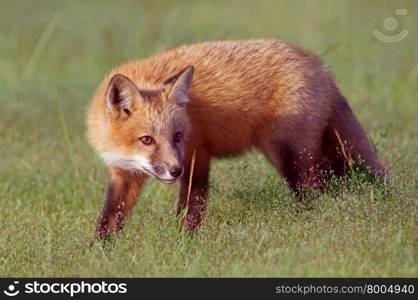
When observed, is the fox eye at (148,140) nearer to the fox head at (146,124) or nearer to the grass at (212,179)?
the fox head at (146,124)

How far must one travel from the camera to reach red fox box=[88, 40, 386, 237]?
6.05 metres

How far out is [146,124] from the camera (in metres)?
5.98

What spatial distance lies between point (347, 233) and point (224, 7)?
10.7 m

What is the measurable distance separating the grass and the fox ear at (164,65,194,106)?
2.72 ft

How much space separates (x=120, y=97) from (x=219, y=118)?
92 centimetres

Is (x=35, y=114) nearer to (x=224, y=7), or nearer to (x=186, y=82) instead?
(x=186, y=82)

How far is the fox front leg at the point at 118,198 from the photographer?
6344mm

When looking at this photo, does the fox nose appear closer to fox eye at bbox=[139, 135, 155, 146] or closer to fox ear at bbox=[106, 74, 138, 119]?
fox eye at bbox=[139, 135, 155, 146]

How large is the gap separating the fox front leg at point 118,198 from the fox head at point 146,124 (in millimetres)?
191

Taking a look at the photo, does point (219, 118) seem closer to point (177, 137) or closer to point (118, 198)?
point (177, 137)

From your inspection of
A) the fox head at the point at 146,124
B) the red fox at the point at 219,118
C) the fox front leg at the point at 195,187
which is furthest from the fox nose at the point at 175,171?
the fox front leg at the point at 195,187

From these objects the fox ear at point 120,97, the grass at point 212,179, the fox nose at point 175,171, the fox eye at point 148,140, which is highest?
the fox ear at point 120,97

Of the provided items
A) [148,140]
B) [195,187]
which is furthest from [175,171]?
[195,187]

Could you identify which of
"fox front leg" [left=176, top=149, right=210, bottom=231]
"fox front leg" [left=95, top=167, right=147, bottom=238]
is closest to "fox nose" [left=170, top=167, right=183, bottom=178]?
"fox front leg" [left=176, top=149, right=210, bottom=231]
